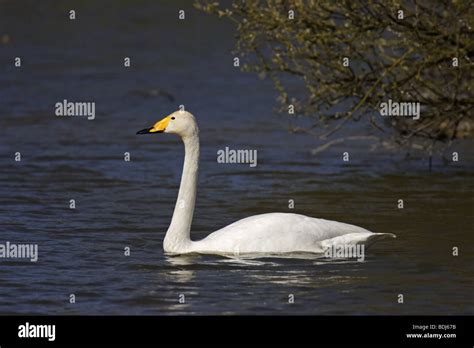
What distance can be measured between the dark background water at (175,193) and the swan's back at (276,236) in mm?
159

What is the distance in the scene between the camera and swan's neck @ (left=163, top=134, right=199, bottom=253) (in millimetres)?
13531

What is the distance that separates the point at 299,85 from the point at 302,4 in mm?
11670

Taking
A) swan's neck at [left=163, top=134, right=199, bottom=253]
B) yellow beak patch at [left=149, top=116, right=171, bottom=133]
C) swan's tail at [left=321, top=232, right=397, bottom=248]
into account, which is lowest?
swan's tail at [left=321, top=232, right=397, bottom=248]

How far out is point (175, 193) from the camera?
17859mm

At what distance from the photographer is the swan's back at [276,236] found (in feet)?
43.6

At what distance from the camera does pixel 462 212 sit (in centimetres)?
1639

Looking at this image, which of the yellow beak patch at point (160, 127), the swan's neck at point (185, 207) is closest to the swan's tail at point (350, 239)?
the swan's neck at point (185, 207)

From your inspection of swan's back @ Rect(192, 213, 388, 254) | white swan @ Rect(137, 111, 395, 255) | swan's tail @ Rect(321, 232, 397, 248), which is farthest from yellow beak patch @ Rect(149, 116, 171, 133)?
swan's tail @ Rect(321, 232, 397, 248)

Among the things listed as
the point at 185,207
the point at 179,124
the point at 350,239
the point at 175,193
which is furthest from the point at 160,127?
the point at 175,193

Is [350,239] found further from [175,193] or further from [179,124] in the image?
[175,193]

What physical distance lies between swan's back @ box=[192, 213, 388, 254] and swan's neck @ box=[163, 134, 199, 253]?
168mm

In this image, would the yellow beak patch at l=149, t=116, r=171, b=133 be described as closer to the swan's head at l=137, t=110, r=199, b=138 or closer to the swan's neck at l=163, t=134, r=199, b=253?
the swan's head at l=137, t=110, r=199, b=138
